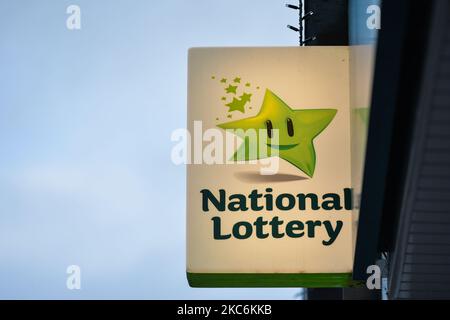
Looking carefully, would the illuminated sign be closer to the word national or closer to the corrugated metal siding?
the word national

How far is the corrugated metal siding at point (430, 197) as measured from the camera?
725 cm

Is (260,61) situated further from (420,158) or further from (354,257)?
(420,158)

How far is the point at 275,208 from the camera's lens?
11.3 m

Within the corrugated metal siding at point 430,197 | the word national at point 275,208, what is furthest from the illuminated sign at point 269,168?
the corrugated metal siding at point 430,197

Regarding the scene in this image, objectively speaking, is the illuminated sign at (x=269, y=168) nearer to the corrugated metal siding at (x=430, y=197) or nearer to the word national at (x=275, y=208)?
the word national at (x=275, y=208)

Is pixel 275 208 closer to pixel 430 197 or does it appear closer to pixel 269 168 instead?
pixel 269 168

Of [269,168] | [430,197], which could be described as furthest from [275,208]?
[430,197]

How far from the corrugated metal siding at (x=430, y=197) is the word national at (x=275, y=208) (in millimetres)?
1382

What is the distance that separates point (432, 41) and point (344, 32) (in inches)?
323

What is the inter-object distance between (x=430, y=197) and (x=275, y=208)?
298 centimetres

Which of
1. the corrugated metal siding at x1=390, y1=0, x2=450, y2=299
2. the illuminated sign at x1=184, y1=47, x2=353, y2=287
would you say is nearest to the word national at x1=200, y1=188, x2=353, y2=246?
the illuminated sign at x1=184, y1=47, x2=353, y2=287

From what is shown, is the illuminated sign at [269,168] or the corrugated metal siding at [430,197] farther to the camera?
the illuminated sign at [269,168]

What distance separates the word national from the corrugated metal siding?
1382 mm

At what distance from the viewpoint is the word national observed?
439 inches
